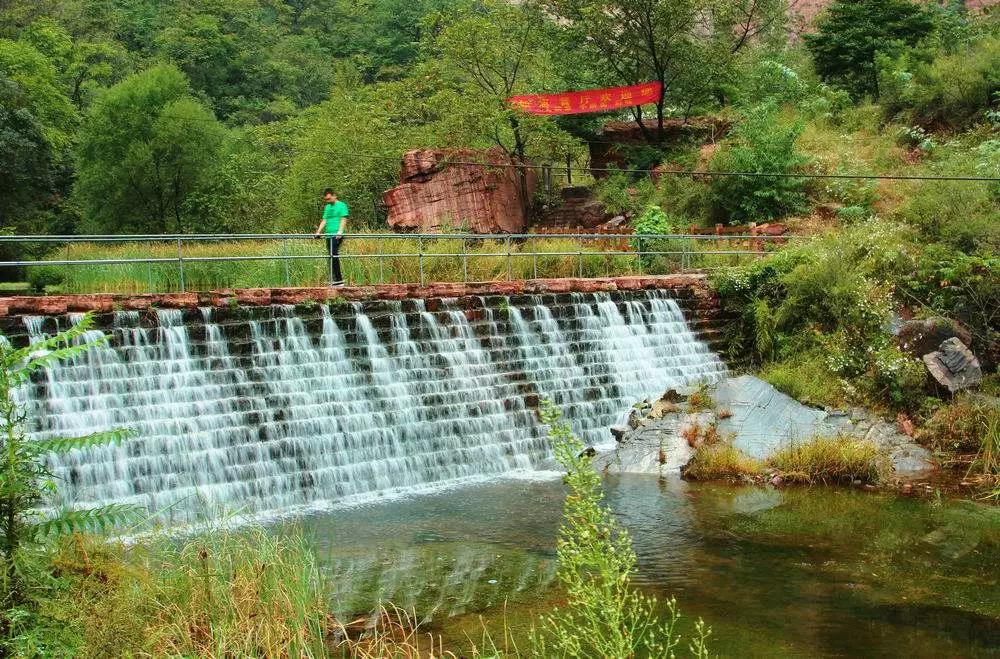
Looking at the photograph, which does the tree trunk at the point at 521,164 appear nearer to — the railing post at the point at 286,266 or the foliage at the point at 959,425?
the railing post at the point at 286,266

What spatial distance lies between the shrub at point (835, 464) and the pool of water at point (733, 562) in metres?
0.50

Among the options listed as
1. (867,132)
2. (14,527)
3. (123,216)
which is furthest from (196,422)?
(123,216)

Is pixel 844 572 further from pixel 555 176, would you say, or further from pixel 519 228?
pixel 555 176

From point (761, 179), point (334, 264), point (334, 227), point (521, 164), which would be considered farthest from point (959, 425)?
point (521, 164)

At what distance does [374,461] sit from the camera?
12305 mm

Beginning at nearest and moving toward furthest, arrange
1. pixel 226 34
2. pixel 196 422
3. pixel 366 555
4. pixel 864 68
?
pixel 366 555
pixel 196 422
pixel 864 68
pixel 226 34

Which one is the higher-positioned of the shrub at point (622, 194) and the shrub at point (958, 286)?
the shrub at point (622, 194)

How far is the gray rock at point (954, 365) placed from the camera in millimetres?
13562

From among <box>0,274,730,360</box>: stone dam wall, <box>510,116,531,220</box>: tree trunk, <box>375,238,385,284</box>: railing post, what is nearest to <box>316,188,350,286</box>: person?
<box>375,238,385,284</box>: railing post

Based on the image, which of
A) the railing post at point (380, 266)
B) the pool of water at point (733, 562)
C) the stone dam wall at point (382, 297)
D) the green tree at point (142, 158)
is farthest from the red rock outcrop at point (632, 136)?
the pool of water at point (733, 562)

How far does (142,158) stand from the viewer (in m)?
36.3

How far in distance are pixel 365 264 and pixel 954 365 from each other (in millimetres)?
10283

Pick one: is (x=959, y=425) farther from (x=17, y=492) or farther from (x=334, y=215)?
Result: (x=17, y=492)

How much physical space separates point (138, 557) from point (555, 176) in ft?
83.7
